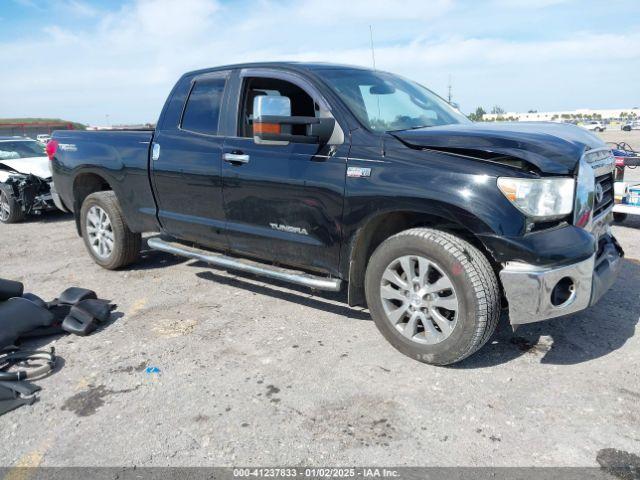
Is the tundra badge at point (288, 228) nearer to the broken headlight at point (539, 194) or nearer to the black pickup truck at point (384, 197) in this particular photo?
the black pickup truck at point (384, 197)

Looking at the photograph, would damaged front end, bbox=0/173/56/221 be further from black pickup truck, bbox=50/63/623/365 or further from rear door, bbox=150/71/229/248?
rear door, bbox=150/71/229/248

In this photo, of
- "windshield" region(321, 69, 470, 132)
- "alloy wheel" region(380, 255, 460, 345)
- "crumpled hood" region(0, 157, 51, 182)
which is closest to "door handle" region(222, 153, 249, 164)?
"windshield" region(321, 69, 470, 132)

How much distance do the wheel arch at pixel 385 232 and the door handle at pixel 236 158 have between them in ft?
3.69

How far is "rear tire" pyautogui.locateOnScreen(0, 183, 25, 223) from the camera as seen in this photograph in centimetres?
873

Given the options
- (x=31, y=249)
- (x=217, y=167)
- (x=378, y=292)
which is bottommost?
(x=31, y=249)

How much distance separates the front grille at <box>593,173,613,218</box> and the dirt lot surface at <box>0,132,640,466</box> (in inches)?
36.1

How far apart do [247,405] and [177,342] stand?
3.52ft

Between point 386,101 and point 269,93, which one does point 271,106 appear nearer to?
point 269,93

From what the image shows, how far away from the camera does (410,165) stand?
314cm

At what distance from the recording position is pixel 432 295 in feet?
10.4

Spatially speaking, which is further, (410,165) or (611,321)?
(611,321)

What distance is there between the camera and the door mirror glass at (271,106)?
3.42 metres

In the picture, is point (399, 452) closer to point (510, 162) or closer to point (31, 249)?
point (510, 162)

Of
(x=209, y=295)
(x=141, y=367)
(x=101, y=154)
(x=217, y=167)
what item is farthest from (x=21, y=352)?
(x=101, y=154)
